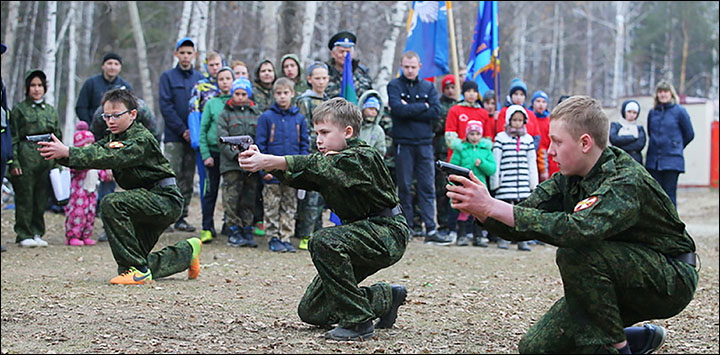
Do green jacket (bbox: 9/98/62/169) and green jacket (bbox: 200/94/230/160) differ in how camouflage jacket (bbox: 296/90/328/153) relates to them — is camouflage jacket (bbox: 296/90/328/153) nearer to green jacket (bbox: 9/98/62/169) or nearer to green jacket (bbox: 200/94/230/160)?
green jacket (bbox: 200/94/230/160)

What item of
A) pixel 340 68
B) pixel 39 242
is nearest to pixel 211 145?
pixel 340 68

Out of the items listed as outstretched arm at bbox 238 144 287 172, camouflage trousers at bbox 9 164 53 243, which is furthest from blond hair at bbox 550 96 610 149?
camouflage trousers at bbox 9 164 53 243

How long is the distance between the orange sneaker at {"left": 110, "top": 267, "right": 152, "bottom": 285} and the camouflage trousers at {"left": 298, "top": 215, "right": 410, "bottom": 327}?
7.97 feet

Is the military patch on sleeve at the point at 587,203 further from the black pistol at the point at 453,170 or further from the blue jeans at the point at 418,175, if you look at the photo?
the blue jeans at the point at 418,175

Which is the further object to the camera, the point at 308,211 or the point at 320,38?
the point at 320,38

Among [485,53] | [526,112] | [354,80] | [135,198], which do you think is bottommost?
[135,198]

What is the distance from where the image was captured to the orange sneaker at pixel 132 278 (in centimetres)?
760

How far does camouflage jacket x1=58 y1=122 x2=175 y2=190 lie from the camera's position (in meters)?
7.18

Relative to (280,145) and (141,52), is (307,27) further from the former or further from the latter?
(280,145)

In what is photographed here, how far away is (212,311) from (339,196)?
5.07ft

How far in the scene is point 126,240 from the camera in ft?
25.0

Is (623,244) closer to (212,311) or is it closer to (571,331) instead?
(571,331)

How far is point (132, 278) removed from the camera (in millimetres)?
7617

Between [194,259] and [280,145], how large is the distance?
9.35 feet
